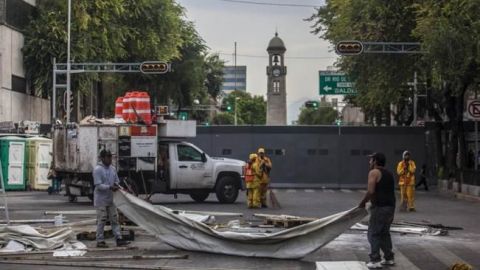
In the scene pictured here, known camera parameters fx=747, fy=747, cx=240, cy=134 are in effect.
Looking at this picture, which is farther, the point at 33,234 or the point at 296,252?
the point at 33,234

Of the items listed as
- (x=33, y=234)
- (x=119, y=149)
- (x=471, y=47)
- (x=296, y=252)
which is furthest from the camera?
(x=471, y=47)

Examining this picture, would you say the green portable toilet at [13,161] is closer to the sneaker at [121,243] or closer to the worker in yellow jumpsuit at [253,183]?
the worker in yellow jumpsuit at [253,183]

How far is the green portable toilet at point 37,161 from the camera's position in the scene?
3309 centimetres

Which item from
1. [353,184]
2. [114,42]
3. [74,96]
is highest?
[114,42]

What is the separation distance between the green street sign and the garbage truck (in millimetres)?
27021

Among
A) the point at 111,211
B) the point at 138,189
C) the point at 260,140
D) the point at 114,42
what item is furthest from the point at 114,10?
the point at 111,211

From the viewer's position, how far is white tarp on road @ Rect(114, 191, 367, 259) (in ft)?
39.4

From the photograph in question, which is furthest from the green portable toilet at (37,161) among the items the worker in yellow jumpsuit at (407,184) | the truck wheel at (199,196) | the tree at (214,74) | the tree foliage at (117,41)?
the tree at (214,74)

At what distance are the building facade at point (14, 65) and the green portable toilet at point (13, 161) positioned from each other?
22.5 ft

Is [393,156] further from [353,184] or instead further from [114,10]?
[114,10]

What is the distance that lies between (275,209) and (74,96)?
26.0 m

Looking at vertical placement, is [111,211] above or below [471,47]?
below

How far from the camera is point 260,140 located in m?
41.5

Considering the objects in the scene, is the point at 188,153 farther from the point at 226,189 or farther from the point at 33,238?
the point at 33,238
